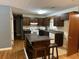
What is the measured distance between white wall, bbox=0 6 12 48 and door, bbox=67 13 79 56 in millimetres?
3302

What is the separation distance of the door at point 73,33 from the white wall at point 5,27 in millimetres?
3302

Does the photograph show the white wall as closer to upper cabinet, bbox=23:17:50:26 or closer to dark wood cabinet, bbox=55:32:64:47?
dark wood cabinet, bbox=55:32:64:47

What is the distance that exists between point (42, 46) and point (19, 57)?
138 centimetres

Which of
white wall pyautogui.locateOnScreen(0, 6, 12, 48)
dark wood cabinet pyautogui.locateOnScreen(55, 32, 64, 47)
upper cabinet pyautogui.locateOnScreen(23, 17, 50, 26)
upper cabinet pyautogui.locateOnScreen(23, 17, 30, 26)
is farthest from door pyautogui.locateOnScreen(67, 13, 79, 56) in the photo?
upper cabinet pyautogui.locateOnScreen(23, 17, 30, 26)

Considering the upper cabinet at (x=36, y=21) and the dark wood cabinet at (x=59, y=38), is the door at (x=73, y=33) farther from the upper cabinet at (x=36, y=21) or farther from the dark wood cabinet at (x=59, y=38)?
the upper cabinet at (x=36, y=21)

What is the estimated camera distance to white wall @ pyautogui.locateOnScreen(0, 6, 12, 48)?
507cm

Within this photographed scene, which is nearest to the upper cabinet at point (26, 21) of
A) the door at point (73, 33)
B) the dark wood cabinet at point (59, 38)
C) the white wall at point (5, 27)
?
the white wall at point (5, 27)

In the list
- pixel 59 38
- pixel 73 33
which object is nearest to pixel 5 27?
pixel 59 38

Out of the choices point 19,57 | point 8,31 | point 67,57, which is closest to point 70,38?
point 67,57

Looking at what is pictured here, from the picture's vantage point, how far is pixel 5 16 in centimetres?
515

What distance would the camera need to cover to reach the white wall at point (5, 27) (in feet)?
16.6

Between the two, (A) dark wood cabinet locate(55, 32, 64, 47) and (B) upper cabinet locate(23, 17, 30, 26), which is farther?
(B) upper cabinet locate(23, 17, 30, 26)

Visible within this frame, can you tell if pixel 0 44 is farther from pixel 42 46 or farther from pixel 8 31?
pixel 42 46

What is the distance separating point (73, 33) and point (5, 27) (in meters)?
3.64
